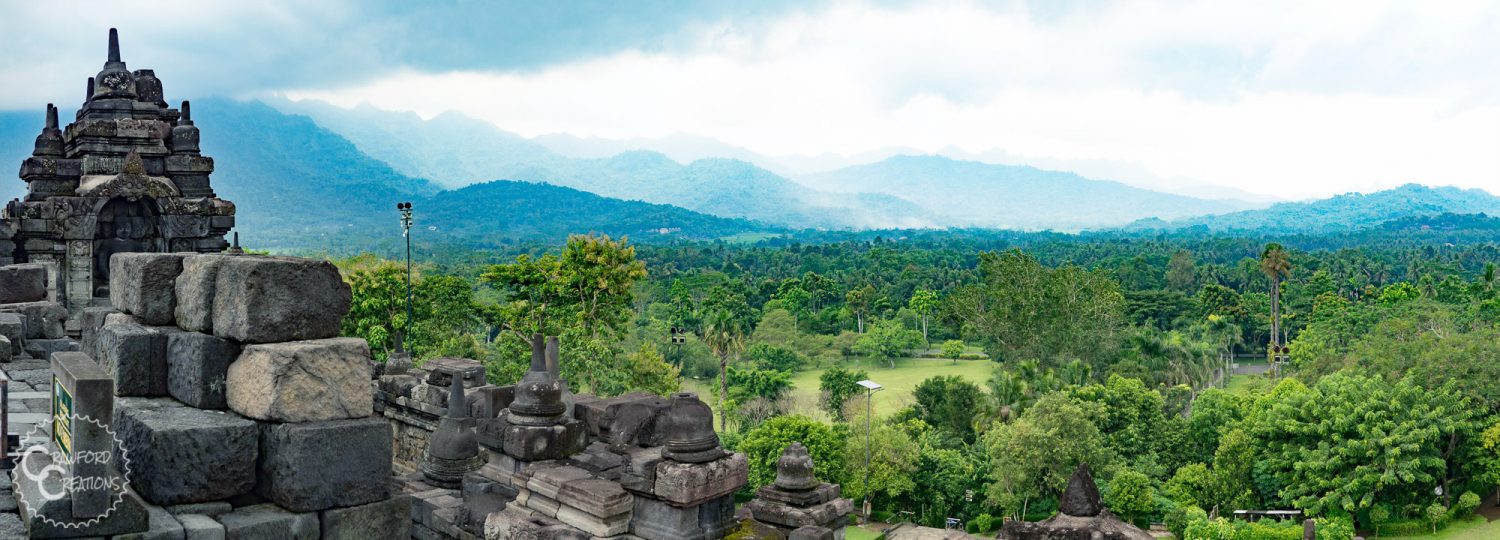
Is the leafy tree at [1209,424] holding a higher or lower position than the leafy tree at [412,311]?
lower

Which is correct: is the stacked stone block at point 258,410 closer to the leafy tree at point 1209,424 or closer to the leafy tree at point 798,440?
the leafy tree at point 798,440

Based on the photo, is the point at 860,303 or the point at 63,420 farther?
the point at 860,303

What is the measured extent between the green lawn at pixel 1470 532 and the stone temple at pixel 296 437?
26148 millimetres

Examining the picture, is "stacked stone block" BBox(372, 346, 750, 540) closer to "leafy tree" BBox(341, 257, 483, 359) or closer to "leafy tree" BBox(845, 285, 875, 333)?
"leafy tree" BBox(341, 257, 483, 359)

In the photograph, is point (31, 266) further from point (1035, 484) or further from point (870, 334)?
point (870, 334)

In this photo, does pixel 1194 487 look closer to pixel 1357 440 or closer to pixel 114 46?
pixel 1357 440

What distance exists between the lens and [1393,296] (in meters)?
58.6

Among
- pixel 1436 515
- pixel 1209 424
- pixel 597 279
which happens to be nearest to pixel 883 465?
pixel 1209 424

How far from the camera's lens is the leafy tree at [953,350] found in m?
63.6

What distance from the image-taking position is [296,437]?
17.0ft

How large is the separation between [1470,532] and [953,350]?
35642 mm

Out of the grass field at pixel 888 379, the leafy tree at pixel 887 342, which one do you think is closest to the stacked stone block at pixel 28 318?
the grass field at pixel 888 379

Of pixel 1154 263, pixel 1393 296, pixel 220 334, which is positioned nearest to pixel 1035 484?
pixel 220 334

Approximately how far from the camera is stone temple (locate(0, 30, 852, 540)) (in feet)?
14.6
